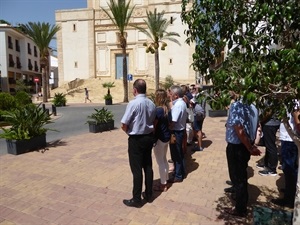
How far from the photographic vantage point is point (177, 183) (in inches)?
180

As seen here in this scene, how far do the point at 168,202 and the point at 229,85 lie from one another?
2486 millimetres

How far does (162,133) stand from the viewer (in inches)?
161

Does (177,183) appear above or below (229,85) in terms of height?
below

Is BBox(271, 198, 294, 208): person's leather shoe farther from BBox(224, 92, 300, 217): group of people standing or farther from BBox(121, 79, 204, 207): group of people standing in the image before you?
BBox(121, 79, 204, 207): group of people standing

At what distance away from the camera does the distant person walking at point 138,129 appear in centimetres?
357

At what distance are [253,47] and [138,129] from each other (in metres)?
1.94

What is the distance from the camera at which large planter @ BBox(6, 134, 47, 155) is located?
260 inches

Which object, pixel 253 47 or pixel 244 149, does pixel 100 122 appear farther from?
pixel 253 47

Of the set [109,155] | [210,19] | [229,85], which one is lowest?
[109,155]

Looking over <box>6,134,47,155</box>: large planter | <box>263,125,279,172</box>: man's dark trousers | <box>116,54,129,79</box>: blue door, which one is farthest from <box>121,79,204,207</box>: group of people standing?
<box>116,54,129,79</box>: blue door

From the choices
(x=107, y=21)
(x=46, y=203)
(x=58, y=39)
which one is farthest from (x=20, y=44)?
(x=46, y=203)

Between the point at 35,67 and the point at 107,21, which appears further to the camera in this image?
the point at 35,67

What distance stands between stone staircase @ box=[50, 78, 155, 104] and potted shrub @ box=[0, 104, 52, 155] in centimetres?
2156

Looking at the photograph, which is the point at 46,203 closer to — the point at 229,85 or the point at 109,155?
the point at 109,155
